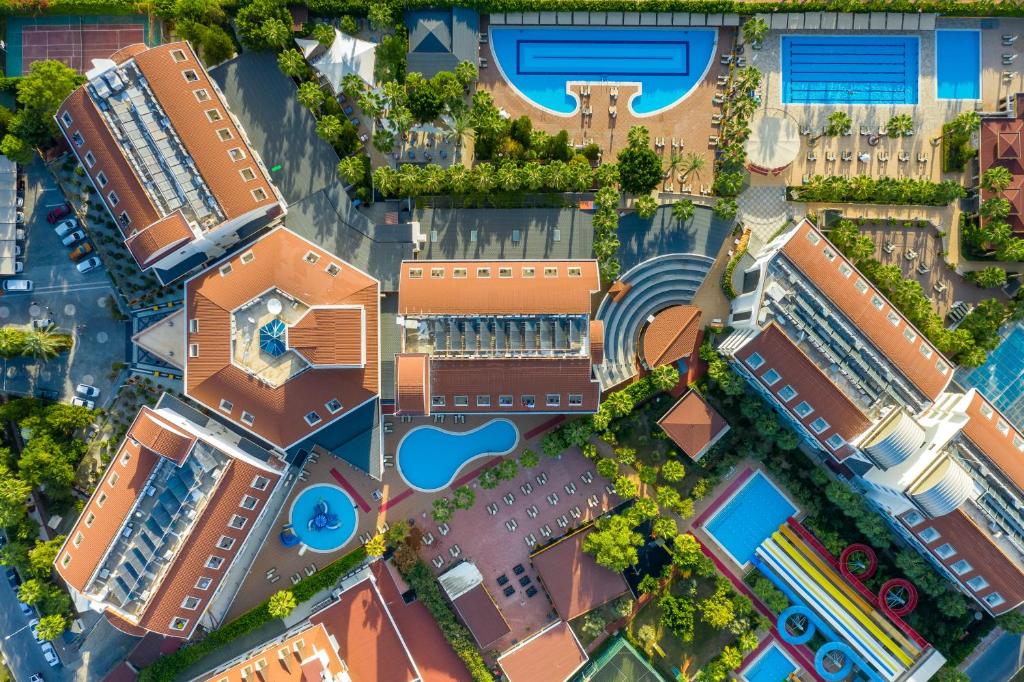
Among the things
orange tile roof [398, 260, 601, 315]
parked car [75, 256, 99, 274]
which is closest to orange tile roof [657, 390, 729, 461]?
orange tile roof [398, 260, 601, 315]

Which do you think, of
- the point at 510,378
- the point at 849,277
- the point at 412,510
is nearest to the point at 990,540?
the point at 849,277

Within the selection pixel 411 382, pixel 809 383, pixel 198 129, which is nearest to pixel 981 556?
pixel 809 383

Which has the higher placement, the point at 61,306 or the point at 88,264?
the point at 88,264

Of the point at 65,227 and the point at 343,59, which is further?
the point at 65,227

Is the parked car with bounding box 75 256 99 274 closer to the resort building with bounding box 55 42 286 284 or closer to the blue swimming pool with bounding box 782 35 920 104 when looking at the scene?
the resort building with bounding box 55 42 286 284

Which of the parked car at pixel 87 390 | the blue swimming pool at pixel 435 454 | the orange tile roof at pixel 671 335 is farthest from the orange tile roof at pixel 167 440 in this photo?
the orange tile roof at pixel 671 335

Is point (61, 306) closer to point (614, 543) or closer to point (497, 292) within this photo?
point (497, 292)

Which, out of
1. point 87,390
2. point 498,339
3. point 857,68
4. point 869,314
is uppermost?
point 857,68

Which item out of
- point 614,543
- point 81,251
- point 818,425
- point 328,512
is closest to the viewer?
point 818,425
